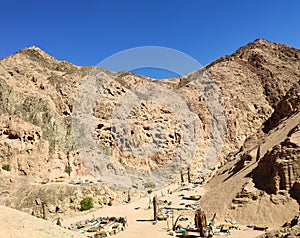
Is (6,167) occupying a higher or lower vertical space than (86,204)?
higher

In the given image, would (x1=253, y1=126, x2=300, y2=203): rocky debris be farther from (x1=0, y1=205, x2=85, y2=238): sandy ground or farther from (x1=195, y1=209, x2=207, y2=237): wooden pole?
(x1=0, y1=205, x2=85, y2=238): sandy ground

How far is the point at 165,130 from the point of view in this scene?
136ft

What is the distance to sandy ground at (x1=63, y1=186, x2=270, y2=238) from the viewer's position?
16569 mm

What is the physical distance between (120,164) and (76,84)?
14431mm

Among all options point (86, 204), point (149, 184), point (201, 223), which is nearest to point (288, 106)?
point (149, 184)

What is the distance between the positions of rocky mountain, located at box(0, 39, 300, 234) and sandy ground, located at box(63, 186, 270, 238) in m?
1.61

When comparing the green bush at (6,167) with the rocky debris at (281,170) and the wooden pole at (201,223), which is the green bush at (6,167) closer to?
the wooden pole at (201,223)

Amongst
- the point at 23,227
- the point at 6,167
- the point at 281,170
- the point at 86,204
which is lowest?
the point at 86,204

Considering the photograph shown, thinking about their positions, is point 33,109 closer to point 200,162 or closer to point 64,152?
point 64,152

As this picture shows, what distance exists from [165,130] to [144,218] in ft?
69.6

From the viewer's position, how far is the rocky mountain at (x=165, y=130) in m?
18.7

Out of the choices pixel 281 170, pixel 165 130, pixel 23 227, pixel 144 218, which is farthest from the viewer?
pixel 165 130

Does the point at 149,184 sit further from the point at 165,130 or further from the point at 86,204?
the point at 86,204

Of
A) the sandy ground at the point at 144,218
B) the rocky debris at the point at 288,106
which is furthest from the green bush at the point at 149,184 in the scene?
the rocky debris at the point at 288,106
